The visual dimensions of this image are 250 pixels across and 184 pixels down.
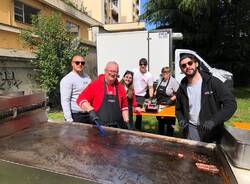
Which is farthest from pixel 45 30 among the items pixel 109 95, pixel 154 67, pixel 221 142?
pixel 221 142

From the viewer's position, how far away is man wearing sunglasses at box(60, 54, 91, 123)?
402 cm

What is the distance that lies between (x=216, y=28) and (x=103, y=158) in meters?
17.5

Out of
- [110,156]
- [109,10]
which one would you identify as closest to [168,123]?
[110,156]

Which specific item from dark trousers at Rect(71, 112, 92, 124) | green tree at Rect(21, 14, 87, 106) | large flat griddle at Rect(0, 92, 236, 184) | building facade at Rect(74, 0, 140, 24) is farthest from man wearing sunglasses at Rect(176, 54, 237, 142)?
building facade at Rect(74, 0, 140, 24)

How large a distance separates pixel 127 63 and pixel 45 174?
8323mm

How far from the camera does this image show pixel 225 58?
18344 mm

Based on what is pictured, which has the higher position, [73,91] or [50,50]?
[50,50]

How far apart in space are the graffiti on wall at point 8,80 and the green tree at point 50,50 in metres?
0.83

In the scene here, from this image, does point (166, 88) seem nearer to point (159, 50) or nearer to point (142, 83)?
point (142, 83)

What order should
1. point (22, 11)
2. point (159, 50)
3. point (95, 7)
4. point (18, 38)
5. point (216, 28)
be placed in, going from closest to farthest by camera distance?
point (159, 50) → point (18, 38) → point (22, 11) → point (216, 28) → point (95, 7)

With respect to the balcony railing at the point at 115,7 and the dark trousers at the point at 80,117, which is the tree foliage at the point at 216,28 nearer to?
the dark trousers at the point at 80,117

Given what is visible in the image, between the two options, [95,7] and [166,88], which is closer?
[166,88]

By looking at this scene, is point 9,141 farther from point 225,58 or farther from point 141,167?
point 225,58

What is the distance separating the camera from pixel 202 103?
3111 millimetres
